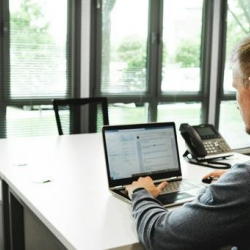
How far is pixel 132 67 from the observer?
4.43 m

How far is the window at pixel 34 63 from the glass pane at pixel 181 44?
118 cm

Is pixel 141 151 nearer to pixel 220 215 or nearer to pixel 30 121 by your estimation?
pixel 220 215

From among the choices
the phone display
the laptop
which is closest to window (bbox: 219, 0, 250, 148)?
the phone display

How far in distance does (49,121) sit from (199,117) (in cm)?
204

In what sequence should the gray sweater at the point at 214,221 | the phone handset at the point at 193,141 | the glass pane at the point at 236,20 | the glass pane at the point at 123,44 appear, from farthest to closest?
the glass pane at the point at 236,20 < the glass pane at the point at 123,44 < the phone handset at the point at 193,141 < the gray sweater at the point at 214,221

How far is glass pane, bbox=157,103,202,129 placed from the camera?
4.76 metres

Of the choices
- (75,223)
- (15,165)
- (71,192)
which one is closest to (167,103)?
(15,165)

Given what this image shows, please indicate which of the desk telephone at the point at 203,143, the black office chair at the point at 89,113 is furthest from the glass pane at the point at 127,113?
the desk telephone at the point at 203,143

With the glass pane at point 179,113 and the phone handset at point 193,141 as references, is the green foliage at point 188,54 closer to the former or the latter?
the glass pane at point 179,113

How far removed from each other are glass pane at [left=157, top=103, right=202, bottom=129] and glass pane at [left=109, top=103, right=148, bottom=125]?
0.20 metres

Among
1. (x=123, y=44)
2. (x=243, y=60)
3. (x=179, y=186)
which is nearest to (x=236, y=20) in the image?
(x=123, y=44)

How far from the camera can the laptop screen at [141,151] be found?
1.59 meters

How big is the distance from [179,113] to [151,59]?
81cm

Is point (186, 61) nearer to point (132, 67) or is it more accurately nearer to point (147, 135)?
point (132, 67)
